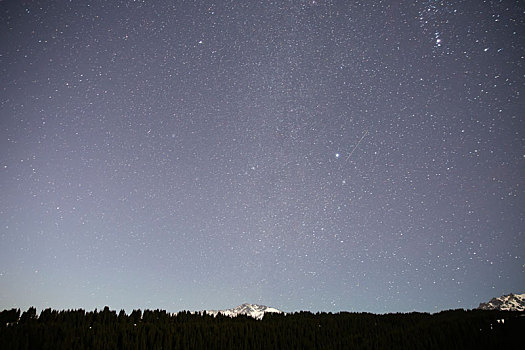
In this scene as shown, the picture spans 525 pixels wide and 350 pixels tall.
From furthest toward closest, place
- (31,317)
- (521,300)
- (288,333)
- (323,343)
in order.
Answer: (521,300) < (31,317) < (288,333) < (323,343)

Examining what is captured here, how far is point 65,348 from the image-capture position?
5.43 m

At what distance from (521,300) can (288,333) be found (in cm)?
25124

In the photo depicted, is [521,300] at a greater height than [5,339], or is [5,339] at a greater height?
[5,339]

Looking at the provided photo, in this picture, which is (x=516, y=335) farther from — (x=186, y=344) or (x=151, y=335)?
(x=151, y=335)

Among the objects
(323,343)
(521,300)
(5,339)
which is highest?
(5,339)

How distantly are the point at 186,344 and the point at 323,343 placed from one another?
11.0 feet

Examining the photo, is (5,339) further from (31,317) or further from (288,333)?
(288,333)

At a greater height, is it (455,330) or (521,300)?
(455,330)

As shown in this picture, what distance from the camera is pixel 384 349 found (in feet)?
19.5

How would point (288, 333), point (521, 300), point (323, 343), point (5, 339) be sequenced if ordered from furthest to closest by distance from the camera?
point (521, 300), point (288, 333), point (323, 343), point (5, 339)

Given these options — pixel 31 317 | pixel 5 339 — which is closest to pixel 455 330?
pixel 5 339

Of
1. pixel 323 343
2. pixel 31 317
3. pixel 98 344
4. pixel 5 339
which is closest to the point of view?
pixel 5 339

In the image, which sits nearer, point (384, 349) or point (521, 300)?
point (384, 349)

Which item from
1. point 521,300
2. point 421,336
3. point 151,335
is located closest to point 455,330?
point 421,336
